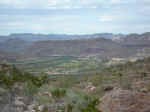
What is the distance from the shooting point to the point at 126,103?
53.1ft

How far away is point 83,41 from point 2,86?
134 metres

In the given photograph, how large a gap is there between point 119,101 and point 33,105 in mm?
5446

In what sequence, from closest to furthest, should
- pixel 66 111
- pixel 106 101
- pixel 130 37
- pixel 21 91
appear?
pixel 66 111 < pixel 106 101 < pixel 21 91 < pixel 130 37

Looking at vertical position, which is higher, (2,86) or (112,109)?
(2,86)

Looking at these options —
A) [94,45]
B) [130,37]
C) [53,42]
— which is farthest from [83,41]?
[130,37]

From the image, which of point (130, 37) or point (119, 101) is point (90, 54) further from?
point (119, 101)

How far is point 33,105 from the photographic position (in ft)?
53.7

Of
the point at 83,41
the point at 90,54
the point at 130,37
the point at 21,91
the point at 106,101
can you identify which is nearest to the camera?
the point at 106,101

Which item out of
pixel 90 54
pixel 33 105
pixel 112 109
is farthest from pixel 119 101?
pixel 90 54

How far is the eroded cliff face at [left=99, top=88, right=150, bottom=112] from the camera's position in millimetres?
15511

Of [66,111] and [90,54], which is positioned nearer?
[66,111]

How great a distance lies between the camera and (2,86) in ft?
61.0

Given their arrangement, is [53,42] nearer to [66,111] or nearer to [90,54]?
[90,54]

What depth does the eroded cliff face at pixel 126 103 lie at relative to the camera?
50.9 feet
